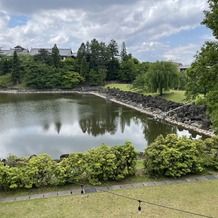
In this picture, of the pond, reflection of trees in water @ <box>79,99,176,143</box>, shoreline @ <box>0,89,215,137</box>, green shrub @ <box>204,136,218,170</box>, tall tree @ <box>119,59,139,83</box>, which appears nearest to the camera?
green shrub @ <box>204,136,218,170</box>

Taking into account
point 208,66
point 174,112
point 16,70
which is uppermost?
point 16,70

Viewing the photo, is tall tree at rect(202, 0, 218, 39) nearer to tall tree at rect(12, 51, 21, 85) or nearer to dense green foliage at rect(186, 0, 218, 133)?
dense green foliage at rect(186, 0, 218, 133)

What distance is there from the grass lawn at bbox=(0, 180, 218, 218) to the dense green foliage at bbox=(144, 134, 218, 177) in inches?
42.1

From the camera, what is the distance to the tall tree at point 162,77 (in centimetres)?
3334

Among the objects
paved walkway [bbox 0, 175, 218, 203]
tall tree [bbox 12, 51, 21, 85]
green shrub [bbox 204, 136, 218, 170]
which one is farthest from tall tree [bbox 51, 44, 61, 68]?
paved walkway [bbox 0, 175, 218, 203]

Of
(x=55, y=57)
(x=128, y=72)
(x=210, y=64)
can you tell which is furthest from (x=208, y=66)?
(x=55, y=57)

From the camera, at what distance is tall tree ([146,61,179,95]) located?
33344mm

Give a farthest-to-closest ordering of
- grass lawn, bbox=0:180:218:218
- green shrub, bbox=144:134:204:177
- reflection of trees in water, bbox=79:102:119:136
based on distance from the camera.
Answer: reflection of trees in water, bbox=79:102:119:136
green shrub, bbox=144:134:204:177
grass lawn, bbox=0:180:218:218

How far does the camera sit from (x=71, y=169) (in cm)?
837

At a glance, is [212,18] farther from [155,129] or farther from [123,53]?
[123,53]

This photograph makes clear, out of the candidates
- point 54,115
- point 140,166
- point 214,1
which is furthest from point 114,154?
point 54,115

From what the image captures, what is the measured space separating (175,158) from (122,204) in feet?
10.1

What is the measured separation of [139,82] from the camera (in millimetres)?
40781

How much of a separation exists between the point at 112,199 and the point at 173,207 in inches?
66.2
